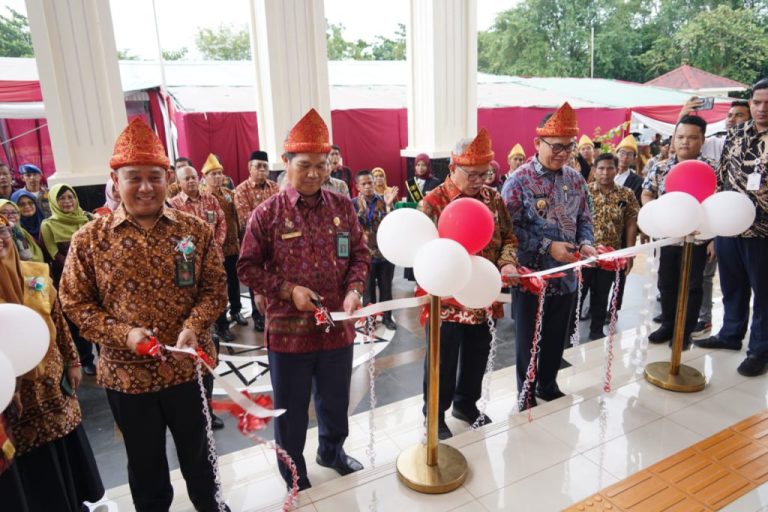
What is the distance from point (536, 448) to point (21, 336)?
2.06 m

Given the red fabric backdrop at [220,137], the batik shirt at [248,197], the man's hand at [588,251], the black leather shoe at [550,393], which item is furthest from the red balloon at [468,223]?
the red fabric backdrop at [220,137]

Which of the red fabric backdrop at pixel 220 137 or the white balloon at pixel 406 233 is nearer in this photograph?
the white balloon at pixel 406 233

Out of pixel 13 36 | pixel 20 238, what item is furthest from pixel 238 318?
pixel 13 36

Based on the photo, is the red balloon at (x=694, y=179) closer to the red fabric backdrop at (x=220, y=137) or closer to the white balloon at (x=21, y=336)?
the white balloon at (x=21, y=336)

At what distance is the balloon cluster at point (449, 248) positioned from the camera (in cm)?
174

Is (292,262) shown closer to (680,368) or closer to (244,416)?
(244,416)

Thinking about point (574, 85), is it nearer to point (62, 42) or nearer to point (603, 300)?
point (603, 300)

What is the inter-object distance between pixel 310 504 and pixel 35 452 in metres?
1.01

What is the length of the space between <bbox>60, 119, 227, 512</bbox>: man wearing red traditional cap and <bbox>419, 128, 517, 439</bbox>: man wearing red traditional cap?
1.08 meters

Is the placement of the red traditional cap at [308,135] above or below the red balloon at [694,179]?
above

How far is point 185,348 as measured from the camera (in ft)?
5.31

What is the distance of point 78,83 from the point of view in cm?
439

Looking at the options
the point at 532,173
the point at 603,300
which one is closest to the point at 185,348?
the point at 532,173

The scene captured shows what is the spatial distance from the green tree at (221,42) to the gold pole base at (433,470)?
2978 centimetres
